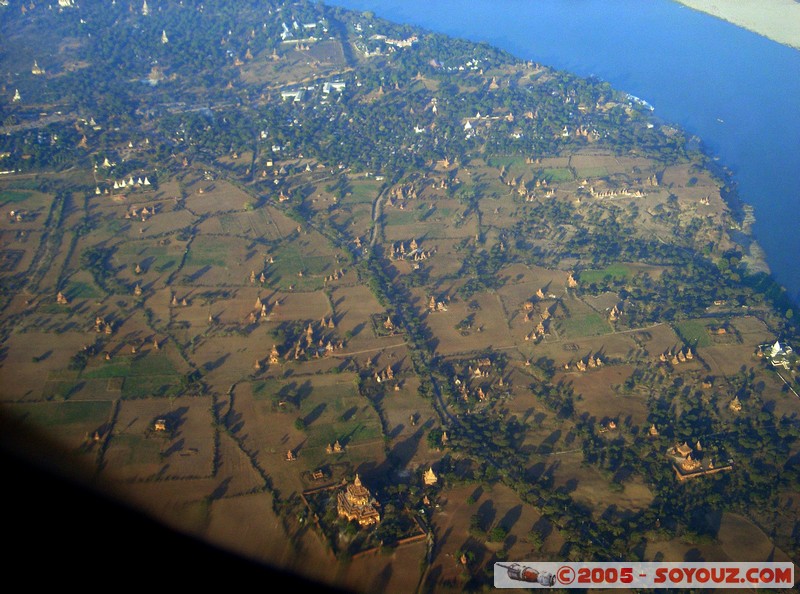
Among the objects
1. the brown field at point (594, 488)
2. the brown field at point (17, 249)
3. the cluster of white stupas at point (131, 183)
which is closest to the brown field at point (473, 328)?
the brown field at point (594, 488)

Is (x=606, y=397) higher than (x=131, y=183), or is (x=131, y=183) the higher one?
(x=606, y=397)

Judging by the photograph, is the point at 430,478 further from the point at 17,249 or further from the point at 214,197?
the point at 214,197

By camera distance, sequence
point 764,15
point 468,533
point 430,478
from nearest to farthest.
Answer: point 468,533
point 430,478
point 764,15

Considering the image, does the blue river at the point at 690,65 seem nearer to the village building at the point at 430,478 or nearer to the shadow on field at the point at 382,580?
the village building at the point at 430,478

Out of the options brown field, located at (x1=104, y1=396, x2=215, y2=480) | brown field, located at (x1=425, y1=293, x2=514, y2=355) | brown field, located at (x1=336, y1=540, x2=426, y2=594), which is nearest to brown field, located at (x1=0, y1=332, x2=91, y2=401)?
brown field, located at (x1=104, y1=396, x2=215, y2=480)

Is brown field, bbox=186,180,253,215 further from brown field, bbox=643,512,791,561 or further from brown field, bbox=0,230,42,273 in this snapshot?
brown field, bbox=643,512,791,561

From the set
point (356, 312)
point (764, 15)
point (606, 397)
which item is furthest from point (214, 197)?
point (764, 15)
